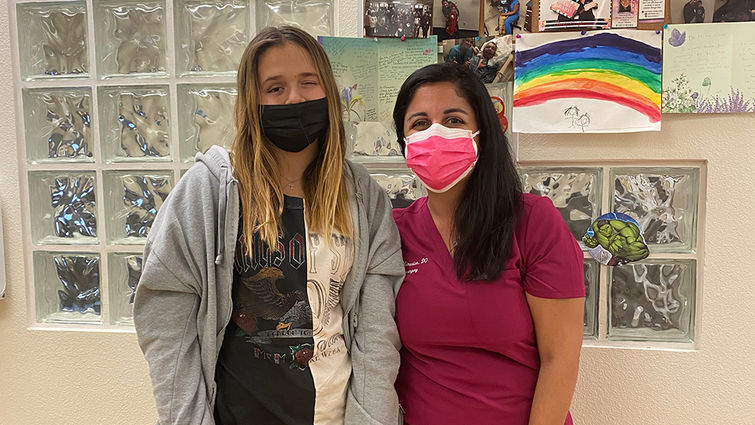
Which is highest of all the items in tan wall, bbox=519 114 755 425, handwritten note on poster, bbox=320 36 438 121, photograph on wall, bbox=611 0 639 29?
photograph on wall, bbox=611 0 639 29

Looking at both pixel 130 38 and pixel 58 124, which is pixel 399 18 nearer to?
pixel 130 38

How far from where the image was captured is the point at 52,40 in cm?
174

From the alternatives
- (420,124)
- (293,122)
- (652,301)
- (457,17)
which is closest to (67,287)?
(293,122)

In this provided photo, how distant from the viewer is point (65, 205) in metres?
1.78

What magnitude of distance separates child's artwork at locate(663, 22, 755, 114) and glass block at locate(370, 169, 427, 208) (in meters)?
0.73

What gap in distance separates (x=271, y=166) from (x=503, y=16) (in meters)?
0.83

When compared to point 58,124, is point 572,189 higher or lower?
lower

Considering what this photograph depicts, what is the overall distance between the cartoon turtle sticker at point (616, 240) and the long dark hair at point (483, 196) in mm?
460

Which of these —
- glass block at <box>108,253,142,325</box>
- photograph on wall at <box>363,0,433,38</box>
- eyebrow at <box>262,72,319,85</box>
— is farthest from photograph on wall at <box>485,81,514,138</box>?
glass block at <box>108,253,142,325</box>

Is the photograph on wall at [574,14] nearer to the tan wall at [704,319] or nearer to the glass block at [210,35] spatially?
the tan wall at [704,319]

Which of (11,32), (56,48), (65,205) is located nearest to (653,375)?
(65,205)

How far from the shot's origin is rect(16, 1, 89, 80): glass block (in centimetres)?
173

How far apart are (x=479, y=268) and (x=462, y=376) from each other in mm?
239

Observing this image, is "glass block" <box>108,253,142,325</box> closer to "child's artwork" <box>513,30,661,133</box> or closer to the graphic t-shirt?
the graphic t-shirt
